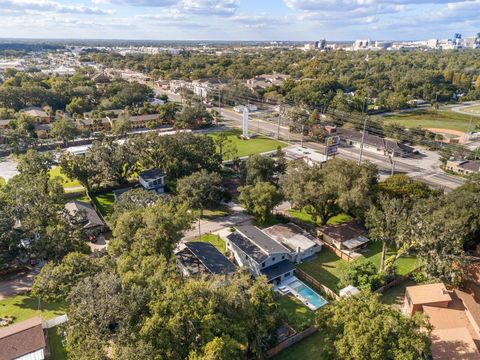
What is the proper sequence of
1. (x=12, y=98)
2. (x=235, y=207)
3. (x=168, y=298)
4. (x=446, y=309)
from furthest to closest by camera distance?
(x=12, y=98) → (x=235, y=207) → (x=446, y=309) → (x=168, y=298)

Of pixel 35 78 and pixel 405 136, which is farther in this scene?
pixel 35 78

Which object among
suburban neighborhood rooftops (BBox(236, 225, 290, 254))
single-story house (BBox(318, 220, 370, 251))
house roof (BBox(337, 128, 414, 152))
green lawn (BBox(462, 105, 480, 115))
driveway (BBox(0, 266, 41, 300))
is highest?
green lawn (BBox(462, 105, 480, 115))

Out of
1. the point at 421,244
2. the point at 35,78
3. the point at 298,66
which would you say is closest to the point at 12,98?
the point at 35,78

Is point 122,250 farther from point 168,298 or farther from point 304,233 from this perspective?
point 304,233

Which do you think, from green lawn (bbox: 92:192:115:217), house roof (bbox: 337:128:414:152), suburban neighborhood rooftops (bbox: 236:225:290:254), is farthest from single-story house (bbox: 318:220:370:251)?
house roof (bbox: 337:128:414:152)

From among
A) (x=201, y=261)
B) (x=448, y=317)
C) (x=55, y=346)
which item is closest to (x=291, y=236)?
(x=201, y=261)

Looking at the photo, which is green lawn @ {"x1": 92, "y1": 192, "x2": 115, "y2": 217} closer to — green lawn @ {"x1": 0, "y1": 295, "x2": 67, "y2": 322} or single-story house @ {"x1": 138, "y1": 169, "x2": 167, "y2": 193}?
single-story house @ {"x1": 138, "y1": 169, "x2": 167, "y2": 193}

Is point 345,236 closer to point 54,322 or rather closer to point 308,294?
point 308,294

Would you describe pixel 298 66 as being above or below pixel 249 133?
above
